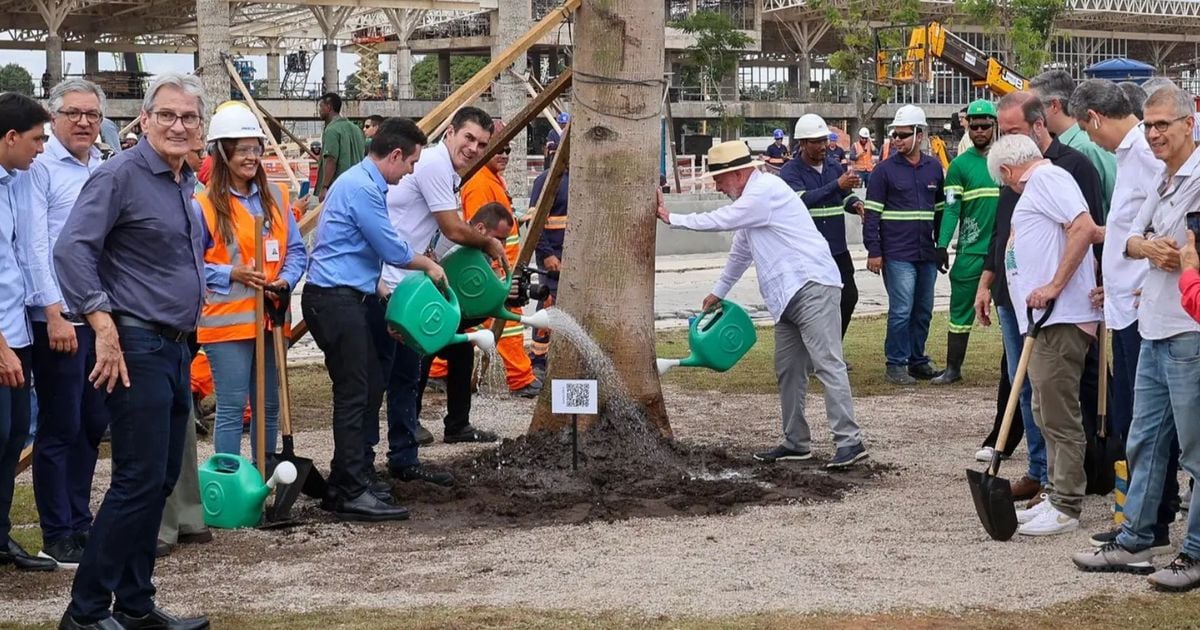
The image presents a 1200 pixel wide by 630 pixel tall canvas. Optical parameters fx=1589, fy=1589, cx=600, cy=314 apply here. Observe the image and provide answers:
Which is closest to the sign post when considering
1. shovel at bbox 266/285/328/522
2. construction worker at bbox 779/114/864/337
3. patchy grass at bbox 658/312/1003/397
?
shovel at bbox 266/285/328/522

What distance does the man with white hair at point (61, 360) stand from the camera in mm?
6715

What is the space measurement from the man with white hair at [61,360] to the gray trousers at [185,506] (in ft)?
1.17

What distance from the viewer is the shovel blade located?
6.72m

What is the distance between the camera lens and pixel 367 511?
24.7ft

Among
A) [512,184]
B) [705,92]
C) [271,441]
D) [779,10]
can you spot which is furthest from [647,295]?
[779,10]

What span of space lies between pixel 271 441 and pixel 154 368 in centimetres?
270

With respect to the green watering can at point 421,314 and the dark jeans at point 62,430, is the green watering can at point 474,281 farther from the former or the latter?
the dark jeans at point 62,430

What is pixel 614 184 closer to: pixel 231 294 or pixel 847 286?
pixel 231 294

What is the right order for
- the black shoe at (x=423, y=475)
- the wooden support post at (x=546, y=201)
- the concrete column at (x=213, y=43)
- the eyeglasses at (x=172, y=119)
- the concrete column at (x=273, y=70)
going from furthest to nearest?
Result: the concrete column at (x=273, y=70), the concrete column at (x=213, y=43), the wooden support post at (x=546, y=201), the black shoe at (x=423, y=475), the eyeglasses at (x=172, y=119)

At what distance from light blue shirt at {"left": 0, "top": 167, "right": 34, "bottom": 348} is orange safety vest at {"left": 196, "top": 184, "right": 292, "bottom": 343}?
0.92 metres

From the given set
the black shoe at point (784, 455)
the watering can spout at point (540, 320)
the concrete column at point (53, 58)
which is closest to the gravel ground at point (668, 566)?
the black shoe at point (784, 455)

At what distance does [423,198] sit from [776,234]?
195 centimetres

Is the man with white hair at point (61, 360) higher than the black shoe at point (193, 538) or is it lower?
higher

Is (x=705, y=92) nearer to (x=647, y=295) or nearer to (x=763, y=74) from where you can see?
(x=763, y=74)
